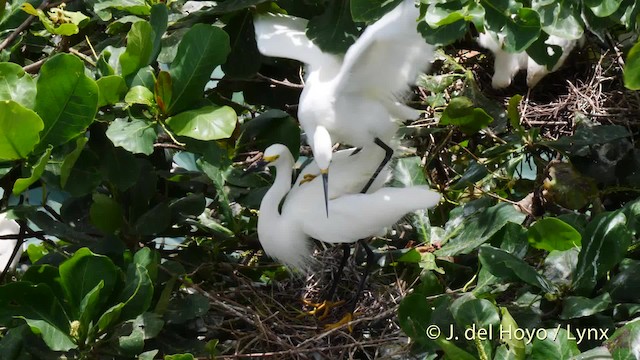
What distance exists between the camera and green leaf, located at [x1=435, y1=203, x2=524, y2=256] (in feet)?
7.14

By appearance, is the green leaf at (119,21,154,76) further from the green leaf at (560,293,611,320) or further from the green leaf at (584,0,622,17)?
the green leaf at (560,293,611,320)

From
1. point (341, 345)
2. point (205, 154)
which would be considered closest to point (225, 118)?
point (205, 154)

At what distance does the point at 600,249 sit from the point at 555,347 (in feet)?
1.06

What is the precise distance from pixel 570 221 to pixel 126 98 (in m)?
0.89

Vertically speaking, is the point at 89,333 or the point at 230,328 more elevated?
the point at 89,333

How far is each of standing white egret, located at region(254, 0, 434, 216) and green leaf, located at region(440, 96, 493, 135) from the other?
0.49 feet

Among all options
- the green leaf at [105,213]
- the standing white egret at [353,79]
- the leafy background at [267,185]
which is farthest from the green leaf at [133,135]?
the standing white egret at [353,79]

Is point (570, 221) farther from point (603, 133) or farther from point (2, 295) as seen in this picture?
point (2, 295)

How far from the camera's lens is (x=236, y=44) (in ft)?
7.80

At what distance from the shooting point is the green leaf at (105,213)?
7.25ft

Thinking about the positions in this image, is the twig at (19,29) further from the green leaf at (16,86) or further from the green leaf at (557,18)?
the green leaf at (557,18)

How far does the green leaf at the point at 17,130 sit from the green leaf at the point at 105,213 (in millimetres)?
369

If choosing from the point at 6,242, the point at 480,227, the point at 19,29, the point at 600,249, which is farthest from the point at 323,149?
the point at 6,242

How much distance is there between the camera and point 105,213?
222cm
